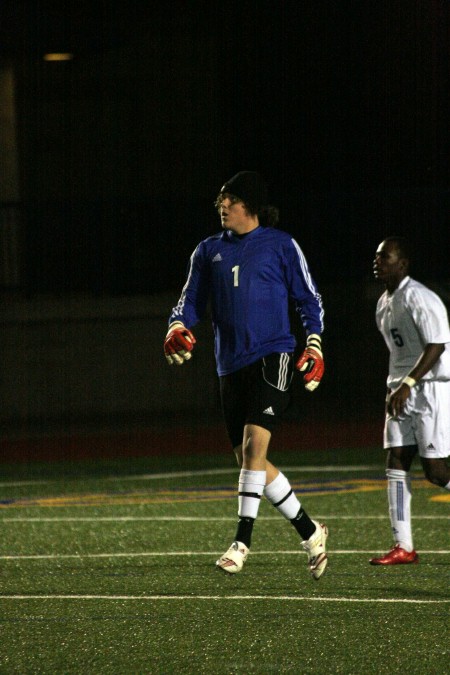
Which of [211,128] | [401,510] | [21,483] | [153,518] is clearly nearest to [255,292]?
[401,510]

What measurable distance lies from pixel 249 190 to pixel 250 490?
5.30 feet

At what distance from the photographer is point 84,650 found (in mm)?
6539

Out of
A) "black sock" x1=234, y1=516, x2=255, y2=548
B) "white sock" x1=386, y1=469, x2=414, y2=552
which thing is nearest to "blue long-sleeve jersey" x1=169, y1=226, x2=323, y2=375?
"black sock" x1=234, y1=516, x2=255, y2=548

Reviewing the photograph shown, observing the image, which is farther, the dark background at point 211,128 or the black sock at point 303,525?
the dark background at point 211,128

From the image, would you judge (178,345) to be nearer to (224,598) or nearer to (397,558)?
(224,598)

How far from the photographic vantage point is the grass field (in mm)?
6395

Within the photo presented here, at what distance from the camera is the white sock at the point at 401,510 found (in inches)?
340

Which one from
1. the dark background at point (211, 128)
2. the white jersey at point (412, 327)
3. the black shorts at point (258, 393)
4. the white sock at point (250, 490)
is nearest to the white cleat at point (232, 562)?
the white sock at point (250, 490)

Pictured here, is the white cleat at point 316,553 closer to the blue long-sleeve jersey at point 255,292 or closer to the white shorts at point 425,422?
the white shorts at point 425,422

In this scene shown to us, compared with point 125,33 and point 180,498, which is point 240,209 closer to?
point 180,498

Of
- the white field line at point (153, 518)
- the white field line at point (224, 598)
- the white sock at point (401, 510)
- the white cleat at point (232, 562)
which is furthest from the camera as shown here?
the white field line at point (153, 518)

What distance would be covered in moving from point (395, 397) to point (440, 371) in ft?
1.28

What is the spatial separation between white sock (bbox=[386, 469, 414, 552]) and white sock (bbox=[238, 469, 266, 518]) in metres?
1.02

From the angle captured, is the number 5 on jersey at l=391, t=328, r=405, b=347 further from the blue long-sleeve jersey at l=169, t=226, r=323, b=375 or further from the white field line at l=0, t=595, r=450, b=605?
the white field line at l=0, t=595, r=450, b=605
